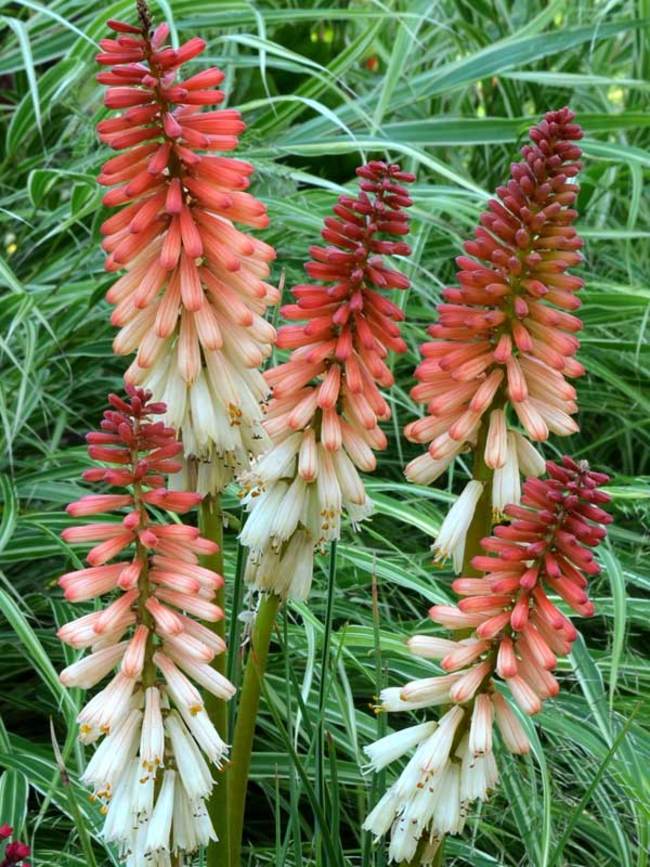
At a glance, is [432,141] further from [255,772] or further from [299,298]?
[299,298]

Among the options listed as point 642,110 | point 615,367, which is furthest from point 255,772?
point 642,110

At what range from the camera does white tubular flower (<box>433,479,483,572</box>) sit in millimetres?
1877

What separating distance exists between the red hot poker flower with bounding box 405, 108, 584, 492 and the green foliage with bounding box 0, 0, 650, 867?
13.1 inches

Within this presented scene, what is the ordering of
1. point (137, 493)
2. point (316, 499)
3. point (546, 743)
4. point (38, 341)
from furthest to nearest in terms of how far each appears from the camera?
point (38, 341) < point (546, 743) < point (316, 499) < point (137, 493)

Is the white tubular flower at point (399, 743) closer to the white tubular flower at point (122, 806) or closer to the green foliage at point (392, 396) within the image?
the green foliage at point (392, 396)

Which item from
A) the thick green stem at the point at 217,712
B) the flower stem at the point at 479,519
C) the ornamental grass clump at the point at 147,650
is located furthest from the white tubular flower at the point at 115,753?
the flower stem at the point at 479,519

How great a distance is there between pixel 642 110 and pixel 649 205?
624 mm

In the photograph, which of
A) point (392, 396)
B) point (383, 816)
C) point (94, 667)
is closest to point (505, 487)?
point (383, 816)

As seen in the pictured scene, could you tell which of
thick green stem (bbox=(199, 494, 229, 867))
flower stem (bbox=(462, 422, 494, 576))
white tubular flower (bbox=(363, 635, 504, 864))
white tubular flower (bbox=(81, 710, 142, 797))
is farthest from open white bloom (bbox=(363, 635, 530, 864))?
white tubular flower (bbox=(81, 710, 142, 797))

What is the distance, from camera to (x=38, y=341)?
4.11 m

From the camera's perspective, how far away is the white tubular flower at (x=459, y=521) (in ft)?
6.16

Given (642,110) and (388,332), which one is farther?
(642,110)

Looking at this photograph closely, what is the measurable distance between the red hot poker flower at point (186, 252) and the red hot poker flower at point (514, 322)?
266 millimetres

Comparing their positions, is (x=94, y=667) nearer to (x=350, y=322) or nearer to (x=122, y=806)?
(x=122, y=806)
